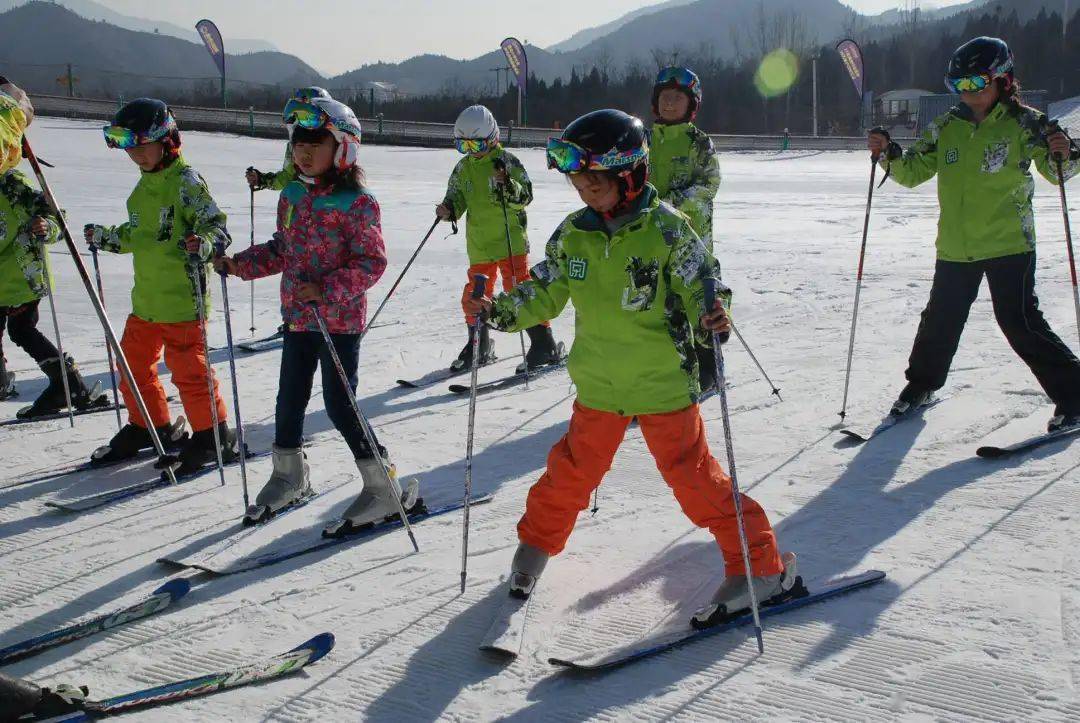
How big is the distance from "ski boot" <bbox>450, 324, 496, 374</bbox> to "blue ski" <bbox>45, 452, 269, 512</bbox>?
2357mm

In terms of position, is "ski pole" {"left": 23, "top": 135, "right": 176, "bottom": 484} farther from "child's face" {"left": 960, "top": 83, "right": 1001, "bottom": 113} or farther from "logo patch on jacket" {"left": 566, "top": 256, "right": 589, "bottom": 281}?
"child's face" {"left": 960, "top": 83, "right": 1001, "bottom": 113}

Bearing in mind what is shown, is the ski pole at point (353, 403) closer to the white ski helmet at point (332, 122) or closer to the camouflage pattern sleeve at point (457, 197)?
the white ski helmet at point (332, 122)

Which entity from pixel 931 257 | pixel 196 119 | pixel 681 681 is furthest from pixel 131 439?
pixel 196 119

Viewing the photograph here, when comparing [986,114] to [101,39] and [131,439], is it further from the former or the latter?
[101,39]

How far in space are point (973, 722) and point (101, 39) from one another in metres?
217

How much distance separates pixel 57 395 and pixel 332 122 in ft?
10.7

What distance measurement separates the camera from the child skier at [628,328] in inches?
121

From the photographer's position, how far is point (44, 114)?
98.9 ft

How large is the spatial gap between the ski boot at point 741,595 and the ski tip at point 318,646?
1.14 meters

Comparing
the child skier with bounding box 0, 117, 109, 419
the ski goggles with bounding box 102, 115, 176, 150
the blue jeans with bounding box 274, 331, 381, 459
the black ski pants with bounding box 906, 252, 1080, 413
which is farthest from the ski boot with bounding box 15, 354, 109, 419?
the black ski pants with bounding box 906, 252, 1080, 413

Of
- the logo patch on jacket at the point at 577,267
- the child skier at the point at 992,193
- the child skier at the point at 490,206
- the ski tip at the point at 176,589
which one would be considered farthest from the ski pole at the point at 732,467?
the child skier at the point at 490,206

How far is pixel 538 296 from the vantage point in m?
3.27

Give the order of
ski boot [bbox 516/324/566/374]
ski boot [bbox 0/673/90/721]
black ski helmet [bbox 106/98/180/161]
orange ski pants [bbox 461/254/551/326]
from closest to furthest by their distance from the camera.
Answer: ski boot [bbox 0/673/90/721], black ski helmet [bbox 106/98/180/161], orange ski pants [bbox 461/254/551/326], ski boot [bbox 516/324/566/374]

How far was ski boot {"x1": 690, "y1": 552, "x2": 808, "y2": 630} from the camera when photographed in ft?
10.5
